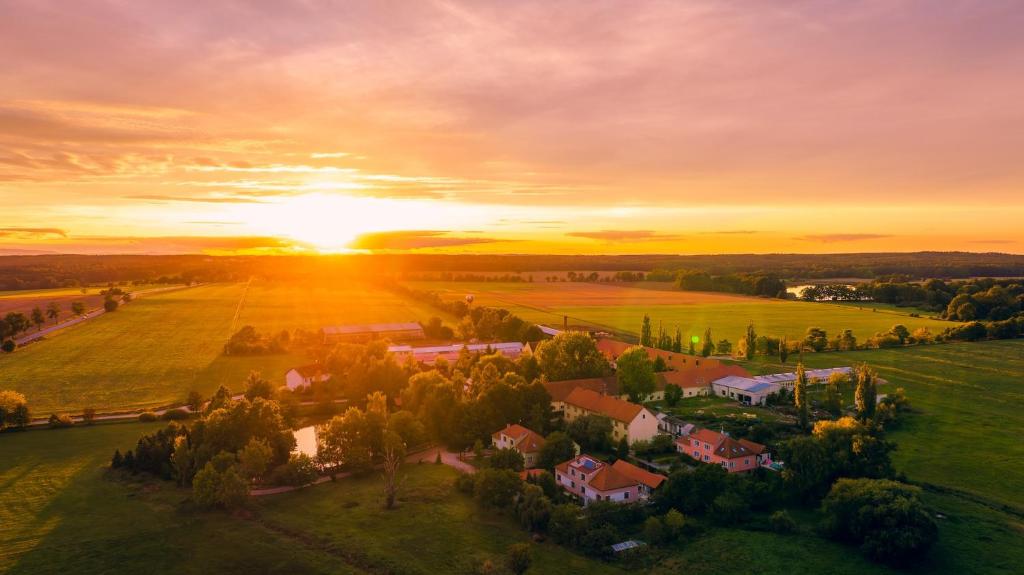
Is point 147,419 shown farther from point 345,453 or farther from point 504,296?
point 504,296

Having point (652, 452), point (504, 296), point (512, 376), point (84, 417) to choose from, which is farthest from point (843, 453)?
point (504, 296)

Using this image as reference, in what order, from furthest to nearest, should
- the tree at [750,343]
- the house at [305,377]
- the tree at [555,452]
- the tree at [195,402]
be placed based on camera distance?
the tree at [750,343]
the house at [305,377]
the tree at [195,402]
the tree at [555,452]

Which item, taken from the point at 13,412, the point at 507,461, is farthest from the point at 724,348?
the point at 13,412

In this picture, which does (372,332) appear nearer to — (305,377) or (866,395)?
(305,377)

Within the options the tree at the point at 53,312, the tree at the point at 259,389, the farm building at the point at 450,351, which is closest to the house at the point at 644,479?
the tree at the point at 259,389

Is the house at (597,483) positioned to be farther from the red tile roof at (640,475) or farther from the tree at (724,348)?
the tree at (724,348)
